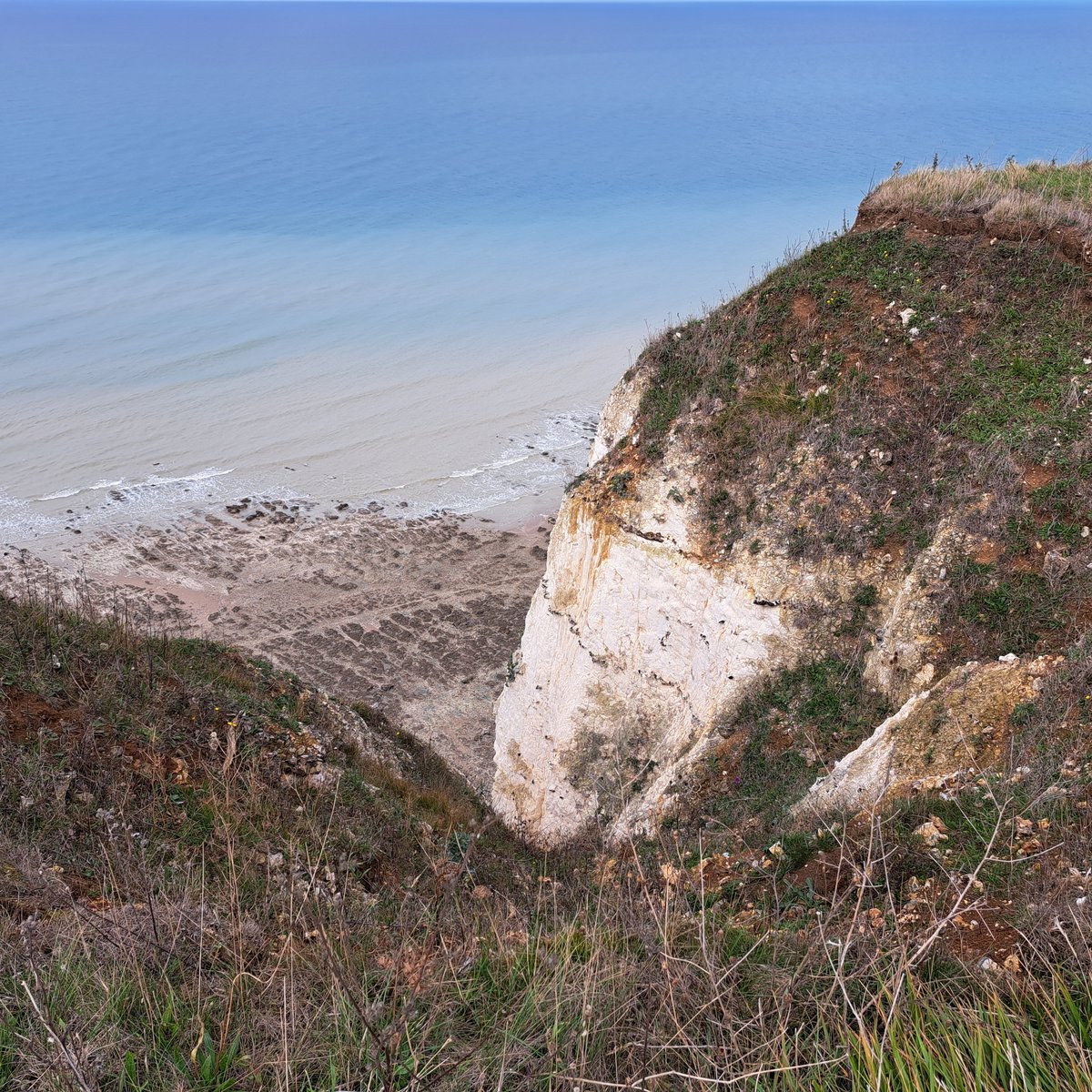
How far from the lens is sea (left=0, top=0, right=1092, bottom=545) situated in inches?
1236

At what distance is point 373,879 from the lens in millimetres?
8578

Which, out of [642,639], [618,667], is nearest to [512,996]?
[642,639]

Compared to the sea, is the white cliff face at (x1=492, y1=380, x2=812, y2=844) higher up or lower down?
lower down

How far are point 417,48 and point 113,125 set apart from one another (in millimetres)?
105446

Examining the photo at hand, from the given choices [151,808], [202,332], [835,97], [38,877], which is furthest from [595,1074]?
[835,97]

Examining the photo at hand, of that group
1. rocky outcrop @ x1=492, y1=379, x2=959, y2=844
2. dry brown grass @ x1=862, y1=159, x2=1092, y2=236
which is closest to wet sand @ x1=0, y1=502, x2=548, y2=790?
rocky outcrop @ x1=492, y1=379, x2=959, y2=844

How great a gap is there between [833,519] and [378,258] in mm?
43446

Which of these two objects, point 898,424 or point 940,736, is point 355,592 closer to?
point 898,424

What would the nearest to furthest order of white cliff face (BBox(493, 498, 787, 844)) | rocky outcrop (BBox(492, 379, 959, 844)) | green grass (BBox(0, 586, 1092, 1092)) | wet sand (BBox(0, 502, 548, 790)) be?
green grass (BBox(0, 586, 1092, 1092))
rocky outcrop (BBox(492, 379, 959, 844))
white cliff face (BBox(493, 498, 787, 844))
wet sand (BBox(0, 502, 548, 790))

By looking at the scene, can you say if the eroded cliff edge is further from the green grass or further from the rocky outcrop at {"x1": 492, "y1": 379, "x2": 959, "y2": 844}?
the green grass

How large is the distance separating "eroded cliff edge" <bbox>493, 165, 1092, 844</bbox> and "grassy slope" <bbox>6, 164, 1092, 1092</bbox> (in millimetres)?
69

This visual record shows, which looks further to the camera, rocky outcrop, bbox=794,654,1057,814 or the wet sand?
the wet sand

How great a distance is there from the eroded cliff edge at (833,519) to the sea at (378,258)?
229 centimetres

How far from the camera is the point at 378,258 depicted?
4947cm
